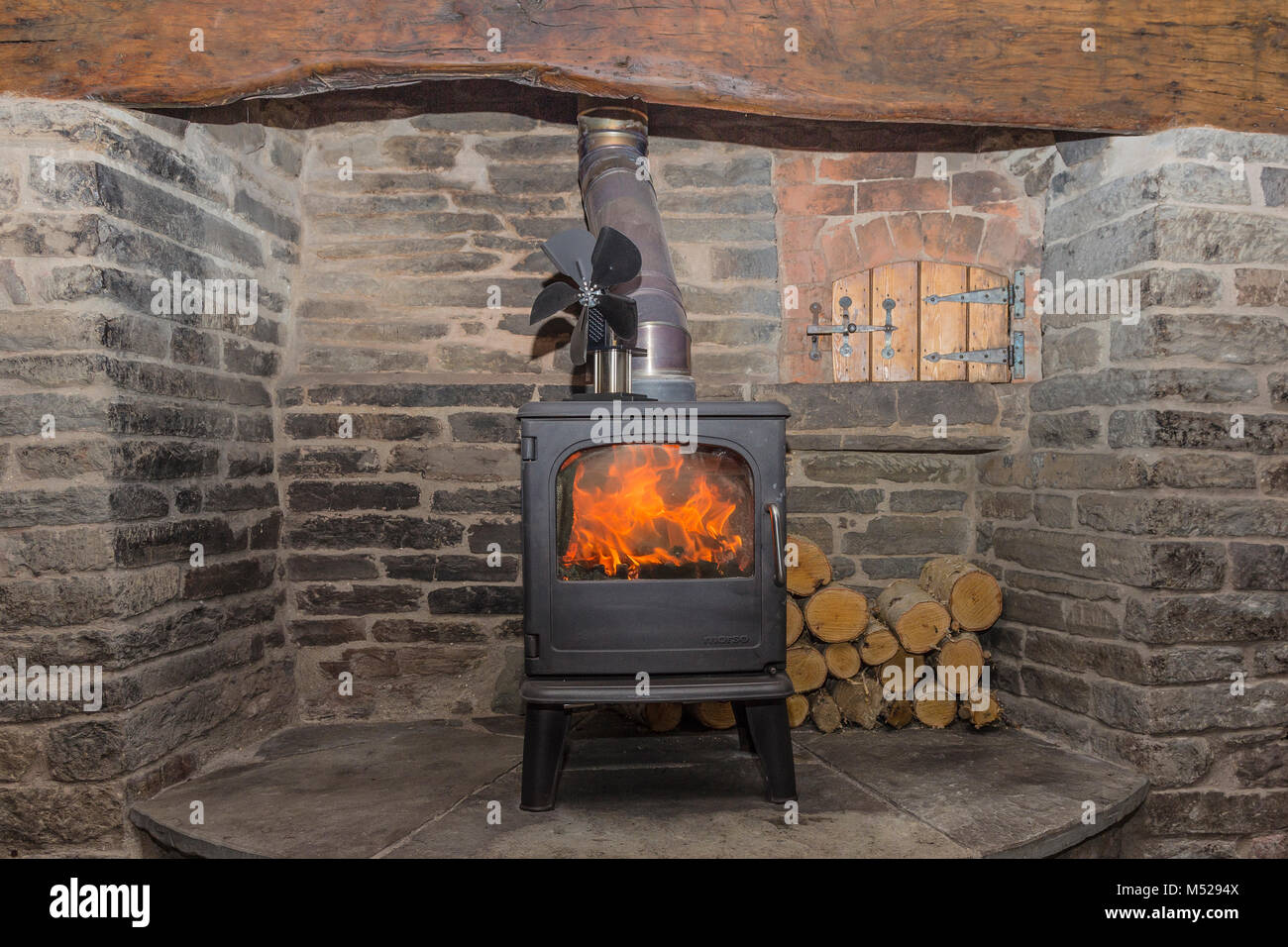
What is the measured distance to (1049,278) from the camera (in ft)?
11.1

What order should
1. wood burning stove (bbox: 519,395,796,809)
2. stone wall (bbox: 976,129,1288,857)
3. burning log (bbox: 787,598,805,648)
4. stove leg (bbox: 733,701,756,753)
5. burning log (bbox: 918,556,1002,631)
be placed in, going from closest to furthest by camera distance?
1. wood burning stove (bbox: 519,395,796,809)
2. stone wall (bbox: 976,129,1288,857)
3. stove leg (bbox: 733,701,756,753)
4. burning log (bbox: 787,598,805,648)
5. burning log (bbox: 918,556,1002,631)

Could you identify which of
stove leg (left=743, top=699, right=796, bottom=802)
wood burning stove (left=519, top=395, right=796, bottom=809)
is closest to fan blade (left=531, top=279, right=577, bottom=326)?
wood burning stove (left=519, top=395, right=796, bottom=809)

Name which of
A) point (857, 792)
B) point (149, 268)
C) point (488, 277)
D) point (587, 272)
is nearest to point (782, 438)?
point (587, 272)

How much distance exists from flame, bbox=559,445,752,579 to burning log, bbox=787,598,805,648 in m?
0.75

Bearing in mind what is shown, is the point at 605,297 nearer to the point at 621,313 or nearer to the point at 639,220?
the point at 621,313

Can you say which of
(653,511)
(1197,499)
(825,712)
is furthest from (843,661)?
(1197,499)

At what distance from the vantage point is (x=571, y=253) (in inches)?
114

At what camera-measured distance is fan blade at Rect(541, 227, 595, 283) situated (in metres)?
2.88

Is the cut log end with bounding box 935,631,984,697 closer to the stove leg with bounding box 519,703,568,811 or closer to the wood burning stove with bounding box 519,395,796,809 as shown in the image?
the wood burning stove with bounding box 519,395,796,809

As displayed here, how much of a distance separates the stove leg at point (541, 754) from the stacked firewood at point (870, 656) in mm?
836

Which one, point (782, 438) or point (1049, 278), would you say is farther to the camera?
point (1049, 278)

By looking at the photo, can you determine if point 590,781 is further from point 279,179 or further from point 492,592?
point 279,179

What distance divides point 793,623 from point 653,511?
970 millimetres
